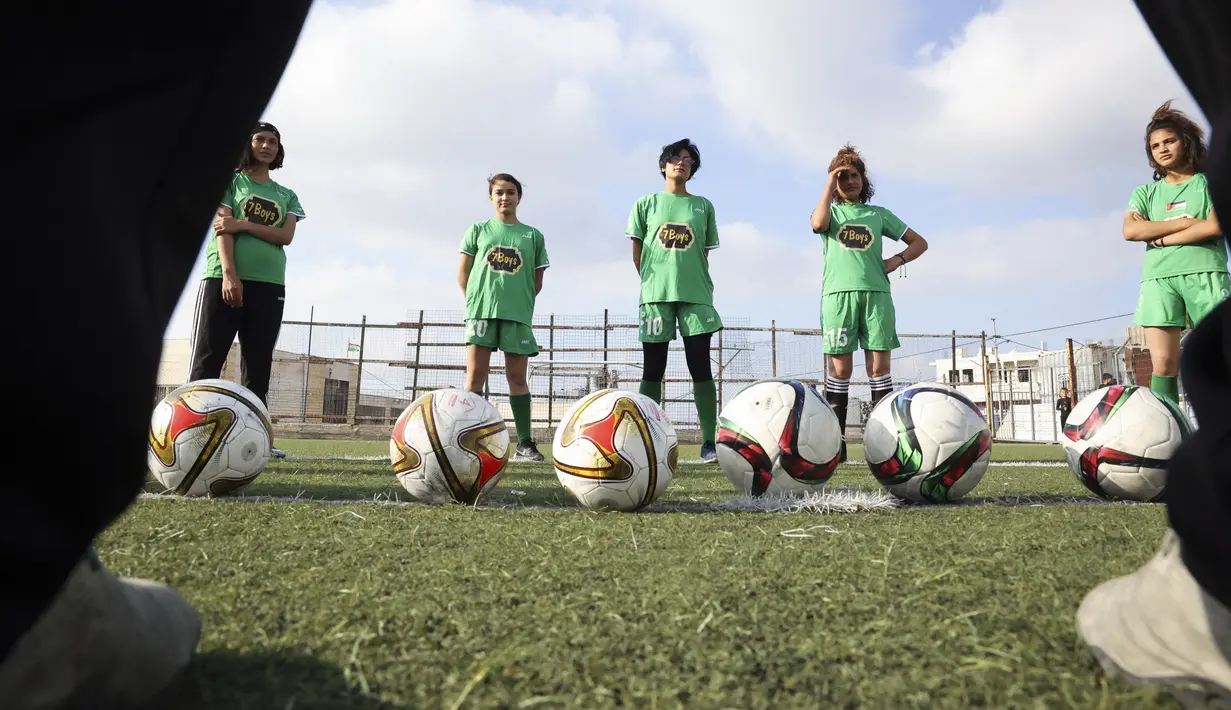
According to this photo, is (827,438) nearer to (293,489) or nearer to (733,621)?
(733,621)

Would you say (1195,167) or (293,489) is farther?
(1195,167)

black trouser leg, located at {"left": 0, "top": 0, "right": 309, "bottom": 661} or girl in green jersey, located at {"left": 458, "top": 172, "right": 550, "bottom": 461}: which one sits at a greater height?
girl in green jersey, located at {"left": 458, "top": 172, "right": 550, "bottom": 461}

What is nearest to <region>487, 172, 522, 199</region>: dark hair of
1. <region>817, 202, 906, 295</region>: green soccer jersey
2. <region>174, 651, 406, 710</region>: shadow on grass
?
<region>817, 202, 906, 295</region>: green soccer jersey

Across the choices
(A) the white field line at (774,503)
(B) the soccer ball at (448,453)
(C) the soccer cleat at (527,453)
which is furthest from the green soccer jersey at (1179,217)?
(C) the soccer cleat at (527,453)

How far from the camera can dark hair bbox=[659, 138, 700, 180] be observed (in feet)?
20.1

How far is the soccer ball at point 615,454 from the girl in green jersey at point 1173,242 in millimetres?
3520

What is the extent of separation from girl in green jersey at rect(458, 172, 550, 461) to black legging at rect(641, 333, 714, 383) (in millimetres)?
1110

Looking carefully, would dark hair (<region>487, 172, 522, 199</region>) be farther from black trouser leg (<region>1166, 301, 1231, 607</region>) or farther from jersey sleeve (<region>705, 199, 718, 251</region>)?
black trouser leg (<region>1166, 301, 1231, 607</region>)

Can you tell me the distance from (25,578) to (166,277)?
0.32 metres

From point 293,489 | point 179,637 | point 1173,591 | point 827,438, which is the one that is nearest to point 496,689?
point 179,637

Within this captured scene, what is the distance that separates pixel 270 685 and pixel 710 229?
18.2 ft

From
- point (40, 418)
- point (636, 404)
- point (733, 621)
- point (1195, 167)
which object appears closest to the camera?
point (40, 418)

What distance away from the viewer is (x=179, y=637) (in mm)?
1000

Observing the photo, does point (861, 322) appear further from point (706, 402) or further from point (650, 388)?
point (650, 388)
